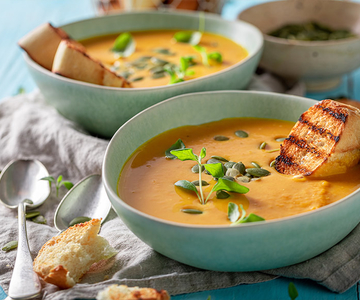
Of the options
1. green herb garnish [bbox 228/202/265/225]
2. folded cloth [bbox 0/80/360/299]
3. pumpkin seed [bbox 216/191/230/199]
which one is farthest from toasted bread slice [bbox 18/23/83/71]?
green herb garnish [bbox 228/202/265/225]

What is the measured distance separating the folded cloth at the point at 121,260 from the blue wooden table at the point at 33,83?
0.12 feet

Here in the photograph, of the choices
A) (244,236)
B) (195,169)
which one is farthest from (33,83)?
(244,236)

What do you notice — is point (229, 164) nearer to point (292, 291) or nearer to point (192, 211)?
point (192, 211)

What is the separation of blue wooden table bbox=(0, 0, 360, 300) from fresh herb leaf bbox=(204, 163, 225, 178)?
41 cm

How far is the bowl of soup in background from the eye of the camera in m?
2.89

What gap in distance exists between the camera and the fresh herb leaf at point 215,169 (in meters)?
1.72

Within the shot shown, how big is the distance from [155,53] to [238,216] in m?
1.87

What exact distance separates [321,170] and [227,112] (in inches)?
25.3

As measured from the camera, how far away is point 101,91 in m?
2.35

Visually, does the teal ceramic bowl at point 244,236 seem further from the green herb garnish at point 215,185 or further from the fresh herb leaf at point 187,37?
the fresh herb leaf at point 187,37

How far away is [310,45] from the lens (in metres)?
2.88

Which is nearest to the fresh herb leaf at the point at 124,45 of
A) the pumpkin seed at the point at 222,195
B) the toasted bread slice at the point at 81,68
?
the toasted bread slice at the point at 81,68

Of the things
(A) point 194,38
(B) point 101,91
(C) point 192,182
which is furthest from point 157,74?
(C) point 192,182

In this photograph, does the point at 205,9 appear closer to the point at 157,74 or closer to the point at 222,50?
the point at 222,50
